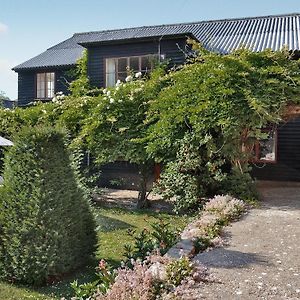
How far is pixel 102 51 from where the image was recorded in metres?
15.9

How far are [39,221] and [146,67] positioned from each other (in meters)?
10.8

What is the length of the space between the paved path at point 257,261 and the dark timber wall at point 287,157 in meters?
7.06

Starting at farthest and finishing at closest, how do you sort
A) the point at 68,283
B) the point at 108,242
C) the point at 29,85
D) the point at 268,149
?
the point at 29,85 → the point at 268,149 → the point at 108,242 → the point at 68,283

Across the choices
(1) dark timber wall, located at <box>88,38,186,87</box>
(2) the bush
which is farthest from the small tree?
(2) the bush

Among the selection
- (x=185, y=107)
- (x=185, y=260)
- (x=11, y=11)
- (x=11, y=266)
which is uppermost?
(x=11, y=11)

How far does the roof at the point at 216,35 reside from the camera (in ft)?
50.5

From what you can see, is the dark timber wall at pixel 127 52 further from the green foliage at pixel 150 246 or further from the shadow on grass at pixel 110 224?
the green foliage at pixel 150 246

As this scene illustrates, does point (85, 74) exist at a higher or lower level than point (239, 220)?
higher

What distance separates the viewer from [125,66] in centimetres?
1554

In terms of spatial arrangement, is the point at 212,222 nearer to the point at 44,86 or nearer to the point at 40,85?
the point at 44,86

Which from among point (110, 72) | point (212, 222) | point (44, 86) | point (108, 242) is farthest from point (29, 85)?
point (212, 222)

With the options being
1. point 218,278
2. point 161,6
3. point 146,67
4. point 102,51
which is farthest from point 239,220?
point 102,51

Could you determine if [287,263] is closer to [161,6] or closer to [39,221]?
[39,221]

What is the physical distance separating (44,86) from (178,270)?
1698 centimetres
